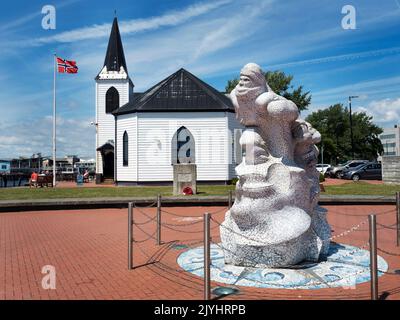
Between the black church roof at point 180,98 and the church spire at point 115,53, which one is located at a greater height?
the church spire at point 115,53

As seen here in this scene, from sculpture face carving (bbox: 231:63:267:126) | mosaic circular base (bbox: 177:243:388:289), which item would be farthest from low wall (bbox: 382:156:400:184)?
sculpture face carving (bbox: 231:63:267:126)

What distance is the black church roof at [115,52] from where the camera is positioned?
44906mm

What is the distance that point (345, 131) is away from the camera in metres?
69.6

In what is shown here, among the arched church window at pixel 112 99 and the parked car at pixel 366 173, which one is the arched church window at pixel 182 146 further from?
the parked car at pixel 366 173

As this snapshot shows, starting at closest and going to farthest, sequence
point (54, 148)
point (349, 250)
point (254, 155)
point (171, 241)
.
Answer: point (254, 155) < point (349, 250) < point (171, 241) < point (54, 148)

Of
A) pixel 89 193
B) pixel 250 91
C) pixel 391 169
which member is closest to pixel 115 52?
pixel 89 193

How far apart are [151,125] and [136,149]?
7.49 ft

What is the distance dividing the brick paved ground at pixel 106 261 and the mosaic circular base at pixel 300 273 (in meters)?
0.22

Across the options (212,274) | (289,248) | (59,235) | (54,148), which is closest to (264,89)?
(289,248)

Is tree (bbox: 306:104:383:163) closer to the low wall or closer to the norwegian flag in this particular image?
the low wall

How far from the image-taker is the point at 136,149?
3097 cm

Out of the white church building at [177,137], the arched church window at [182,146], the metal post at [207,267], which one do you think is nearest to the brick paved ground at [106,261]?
the metal post at [207,267]

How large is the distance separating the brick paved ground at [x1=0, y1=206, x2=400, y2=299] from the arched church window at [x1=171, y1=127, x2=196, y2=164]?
16819 mm
